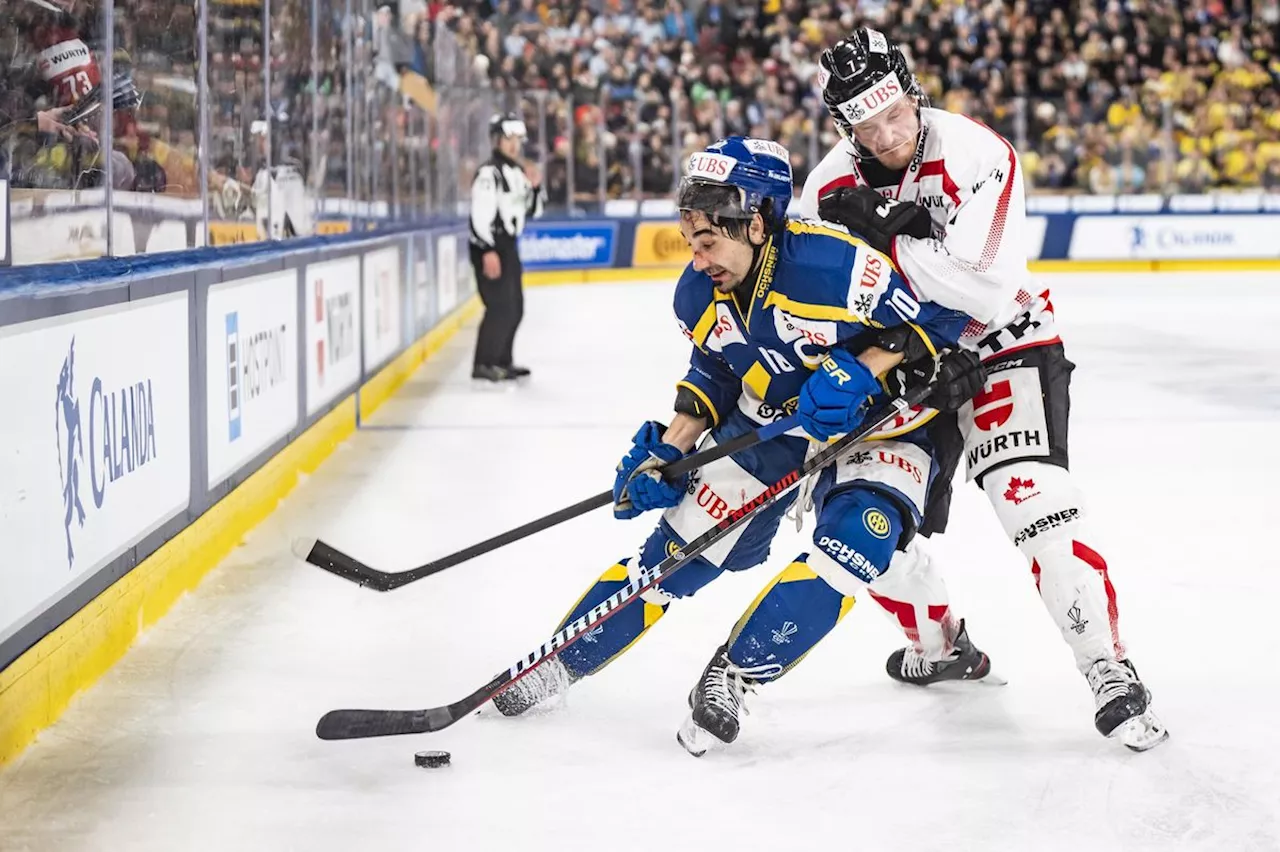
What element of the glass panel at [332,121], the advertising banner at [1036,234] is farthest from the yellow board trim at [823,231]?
the advertising banner at [1036,234]

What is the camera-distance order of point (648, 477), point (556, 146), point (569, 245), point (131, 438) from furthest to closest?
point (569, 245) → point (556, 146) → point (131, 438) → point (648, 477)

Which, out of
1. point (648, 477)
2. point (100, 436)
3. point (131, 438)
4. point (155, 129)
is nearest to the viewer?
point (648, 477)

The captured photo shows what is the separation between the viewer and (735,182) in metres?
2.63

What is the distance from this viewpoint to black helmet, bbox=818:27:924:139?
2.84 metres

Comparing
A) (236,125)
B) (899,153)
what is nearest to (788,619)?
(899,153)

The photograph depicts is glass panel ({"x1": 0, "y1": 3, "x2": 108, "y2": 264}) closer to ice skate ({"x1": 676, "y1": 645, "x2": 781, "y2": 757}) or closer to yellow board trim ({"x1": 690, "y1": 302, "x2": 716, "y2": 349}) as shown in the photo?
yellow board trim ({"x1": 690, "y1": 302, "x2": 716, "y2": 349})

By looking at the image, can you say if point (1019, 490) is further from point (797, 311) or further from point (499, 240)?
point (499, 240)

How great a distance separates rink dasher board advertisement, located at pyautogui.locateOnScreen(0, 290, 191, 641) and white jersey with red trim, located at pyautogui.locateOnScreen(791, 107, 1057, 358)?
143cm

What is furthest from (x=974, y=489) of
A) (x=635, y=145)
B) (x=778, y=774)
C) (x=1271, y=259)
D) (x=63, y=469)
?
(x=1271, y=259)

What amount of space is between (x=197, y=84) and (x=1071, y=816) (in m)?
3.17

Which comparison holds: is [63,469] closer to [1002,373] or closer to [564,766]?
[564,766]

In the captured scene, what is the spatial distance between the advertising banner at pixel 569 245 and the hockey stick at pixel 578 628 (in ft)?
48.6

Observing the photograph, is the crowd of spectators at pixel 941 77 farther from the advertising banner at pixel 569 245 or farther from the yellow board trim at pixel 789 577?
the yellow board trim at pixel 789 577

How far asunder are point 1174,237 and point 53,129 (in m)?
16.3
